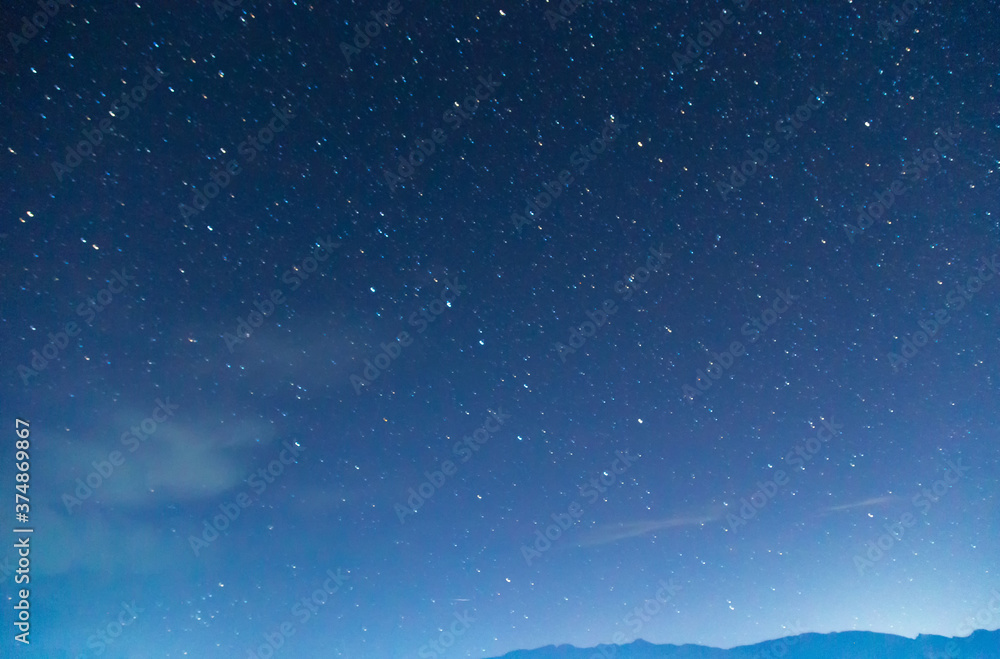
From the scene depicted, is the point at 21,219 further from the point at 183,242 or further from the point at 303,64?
the point at 303,64

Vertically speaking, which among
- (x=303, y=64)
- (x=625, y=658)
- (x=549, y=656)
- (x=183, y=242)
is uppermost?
(x=303, y=64)

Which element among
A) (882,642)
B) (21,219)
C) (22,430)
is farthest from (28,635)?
(882,642)

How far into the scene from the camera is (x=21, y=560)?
9.15ft

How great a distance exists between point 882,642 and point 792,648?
1.19 meters

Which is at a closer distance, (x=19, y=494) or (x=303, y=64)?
(x=303, y=64)

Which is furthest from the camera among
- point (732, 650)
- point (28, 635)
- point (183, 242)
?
point (732, 650)

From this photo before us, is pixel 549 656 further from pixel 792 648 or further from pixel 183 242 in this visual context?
pixel 183 242

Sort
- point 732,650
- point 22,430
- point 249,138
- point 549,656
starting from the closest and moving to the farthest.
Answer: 1. point 249,138
2. point 22,430
3. point 732,650
4. point 549,656

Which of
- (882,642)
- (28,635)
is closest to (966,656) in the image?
(882,642)

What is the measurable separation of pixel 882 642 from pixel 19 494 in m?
9.86

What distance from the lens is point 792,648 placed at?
23.3 feet

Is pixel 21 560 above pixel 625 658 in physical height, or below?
above

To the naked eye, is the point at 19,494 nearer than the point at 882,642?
Yes

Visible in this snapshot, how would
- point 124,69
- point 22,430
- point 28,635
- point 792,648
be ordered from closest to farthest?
point 124,69
point 22,430
point 28,635
point 792,648
